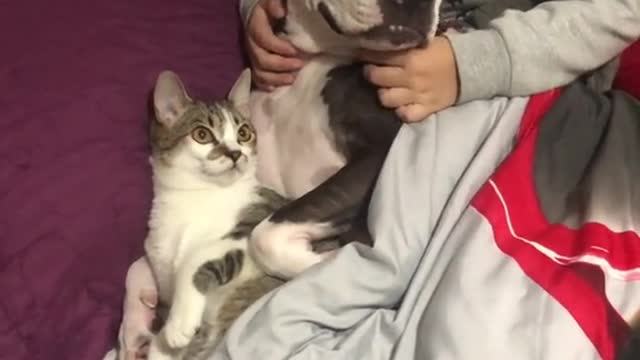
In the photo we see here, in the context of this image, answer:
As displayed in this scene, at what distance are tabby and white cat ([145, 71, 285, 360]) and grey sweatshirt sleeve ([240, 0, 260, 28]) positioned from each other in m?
0.15

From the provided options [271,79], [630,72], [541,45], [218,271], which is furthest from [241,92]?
[630,72]

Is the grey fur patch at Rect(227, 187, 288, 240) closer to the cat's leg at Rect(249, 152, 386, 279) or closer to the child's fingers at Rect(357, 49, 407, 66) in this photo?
the cat's leg at Rect(249, 152, 386, 279)

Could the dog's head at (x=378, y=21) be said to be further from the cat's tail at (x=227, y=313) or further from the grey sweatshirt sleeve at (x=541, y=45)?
the cat's tail at (x=227, y=313)

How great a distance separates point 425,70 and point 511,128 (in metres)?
0.13

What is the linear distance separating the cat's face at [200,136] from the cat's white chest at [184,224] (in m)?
0.03

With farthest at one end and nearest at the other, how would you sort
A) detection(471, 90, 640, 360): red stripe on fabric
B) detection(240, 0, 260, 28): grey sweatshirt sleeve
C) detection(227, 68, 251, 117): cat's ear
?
detection(240, 0, 260, 28): grey sweatshirt sleeve < detection(227, 68, 251, 117): cat's ear < detection(471, 90, 640, 360): red stripe on fabric

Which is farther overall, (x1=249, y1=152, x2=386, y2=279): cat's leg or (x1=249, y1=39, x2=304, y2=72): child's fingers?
(x1=249, y1=39, x2=304, y2=72): child's fingers

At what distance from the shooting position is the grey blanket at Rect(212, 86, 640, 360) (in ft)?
3.56

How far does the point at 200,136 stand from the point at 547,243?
1.56ft

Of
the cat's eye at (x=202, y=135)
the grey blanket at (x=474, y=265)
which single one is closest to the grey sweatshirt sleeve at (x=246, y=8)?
the cat's eye at (x=202, y=135)

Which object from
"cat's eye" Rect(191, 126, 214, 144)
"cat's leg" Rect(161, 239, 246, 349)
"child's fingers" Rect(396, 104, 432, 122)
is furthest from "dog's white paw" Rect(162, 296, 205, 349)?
"child's fingers" Rect(396, 104, 432, 122)

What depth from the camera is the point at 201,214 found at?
52.9 inches

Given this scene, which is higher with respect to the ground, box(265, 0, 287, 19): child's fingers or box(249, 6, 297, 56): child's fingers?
box(265, 0, 287, 19): child's fingers

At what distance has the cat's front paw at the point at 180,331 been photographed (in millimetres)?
1237
